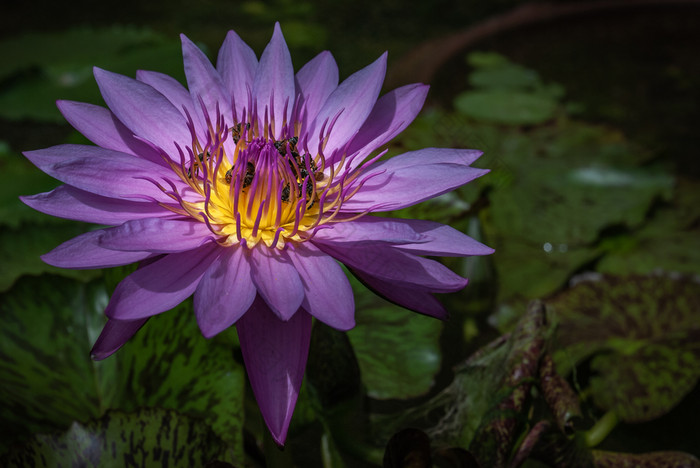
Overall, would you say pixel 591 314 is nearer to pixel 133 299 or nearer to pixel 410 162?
pixel 410 162

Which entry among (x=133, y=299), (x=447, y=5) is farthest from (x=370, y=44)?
(x=133, y=299)

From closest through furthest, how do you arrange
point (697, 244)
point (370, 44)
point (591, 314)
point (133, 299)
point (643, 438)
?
point (133, 299), point (643, 438), point (591, 314), point (697, 244), point (370, 44)

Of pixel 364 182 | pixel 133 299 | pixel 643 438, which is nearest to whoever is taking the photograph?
pixel 133 299

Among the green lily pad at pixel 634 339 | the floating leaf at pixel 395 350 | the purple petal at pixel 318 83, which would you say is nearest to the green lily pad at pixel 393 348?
the floating leaf at pixel 395 350

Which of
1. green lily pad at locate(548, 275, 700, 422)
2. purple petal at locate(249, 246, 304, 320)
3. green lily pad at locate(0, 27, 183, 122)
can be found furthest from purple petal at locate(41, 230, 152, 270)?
green lily pad at locate(0, 27, 183, 122)

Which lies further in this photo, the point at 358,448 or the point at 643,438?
the point at 643,438

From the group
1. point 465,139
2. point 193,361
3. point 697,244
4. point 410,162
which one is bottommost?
point 697,244
